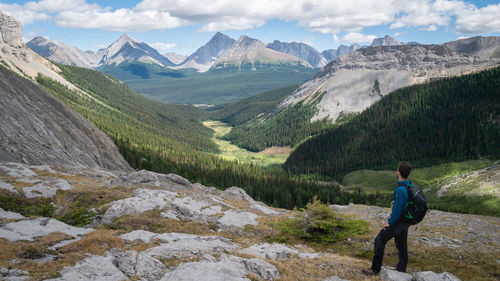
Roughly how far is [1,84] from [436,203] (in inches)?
4716

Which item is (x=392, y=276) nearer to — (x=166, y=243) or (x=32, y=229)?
(x=166, y=243)

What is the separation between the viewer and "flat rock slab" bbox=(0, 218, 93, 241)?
18134 mm

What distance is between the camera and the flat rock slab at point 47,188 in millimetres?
30987

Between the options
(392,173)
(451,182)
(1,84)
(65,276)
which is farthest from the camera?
(392,173)

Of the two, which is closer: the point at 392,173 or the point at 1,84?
the point at 1,84

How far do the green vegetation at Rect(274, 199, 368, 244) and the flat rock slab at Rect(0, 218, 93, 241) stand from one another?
687 inches

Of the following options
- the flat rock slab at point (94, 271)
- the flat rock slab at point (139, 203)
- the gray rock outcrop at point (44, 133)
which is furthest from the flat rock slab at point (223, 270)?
the gray rock outcrop at point (44, 133)

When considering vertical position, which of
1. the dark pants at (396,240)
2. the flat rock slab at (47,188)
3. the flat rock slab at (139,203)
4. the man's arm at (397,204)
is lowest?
the flat rock slab at (139,203)

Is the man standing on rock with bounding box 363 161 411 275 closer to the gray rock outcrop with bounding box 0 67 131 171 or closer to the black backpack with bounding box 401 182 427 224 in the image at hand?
the black backpack with bounding box 401 182 427 224

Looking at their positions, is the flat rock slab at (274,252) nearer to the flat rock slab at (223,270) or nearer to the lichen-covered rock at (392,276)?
the flat rock slab at (223,270)

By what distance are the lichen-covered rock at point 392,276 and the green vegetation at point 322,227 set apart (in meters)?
9.81

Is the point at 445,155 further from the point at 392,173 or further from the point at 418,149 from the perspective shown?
the point at 392,173

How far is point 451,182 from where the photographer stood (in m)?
93.1

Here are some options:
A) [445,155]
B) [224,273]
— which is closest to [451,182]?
[445,155]
